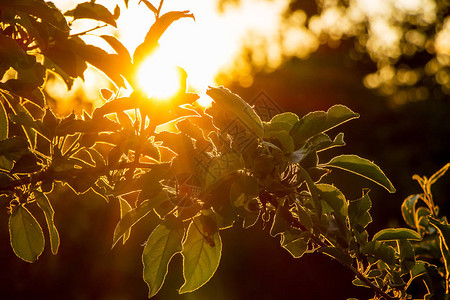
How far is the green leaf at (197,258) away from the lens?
3.71 feet

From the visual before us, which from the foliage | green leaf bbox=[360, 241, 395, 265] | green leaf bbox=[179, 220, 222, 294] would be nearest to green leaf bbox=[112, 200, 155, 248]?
the foliage

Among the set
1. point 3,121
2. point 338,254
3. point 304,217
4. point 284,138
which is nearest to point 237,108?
point 284,138

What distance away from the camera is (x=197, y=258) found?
114 cm

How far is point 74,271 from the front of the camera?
950cm

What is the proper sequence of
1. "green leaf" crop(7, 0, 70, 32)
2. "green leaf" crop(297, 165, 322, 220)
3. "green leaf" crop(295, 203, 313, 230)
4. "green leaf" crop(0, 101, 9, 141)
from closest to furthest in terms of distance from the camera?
"green leaf" crop(297, 165, 322, 220) → "green leaf" crop(295, 203, 313, 230) → "green leaf" crop(7, 0, 70, 32) → "green leaf" crop(0, 101, 9, 141)

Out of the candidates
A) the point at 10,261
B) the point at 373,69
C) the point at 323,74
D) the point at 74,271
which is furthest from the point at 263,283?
the point at 373,69

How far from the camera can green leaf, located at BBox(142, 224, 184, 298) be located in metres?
1.13

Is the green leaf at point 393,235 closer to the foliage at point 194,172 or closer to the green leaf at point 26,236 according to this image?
the foliage at point 194,172

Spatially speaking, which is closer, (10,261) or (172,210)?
(172,210)

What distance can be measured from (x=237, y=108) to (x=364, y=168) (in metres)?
0.31

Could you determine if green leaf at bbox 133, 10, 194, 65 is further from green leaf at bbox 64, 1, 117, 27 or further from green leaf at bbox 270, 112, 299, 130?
green leaf at bbox 64, 1, 117, 27

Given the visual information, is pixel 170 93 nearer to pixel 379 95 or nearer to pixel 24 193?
pixel 24 193

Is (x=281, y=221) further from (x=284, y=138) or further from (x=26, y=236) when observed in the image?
(x=26, y=236)

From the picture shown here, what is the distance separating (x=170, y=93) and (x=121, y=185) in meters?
0.23
